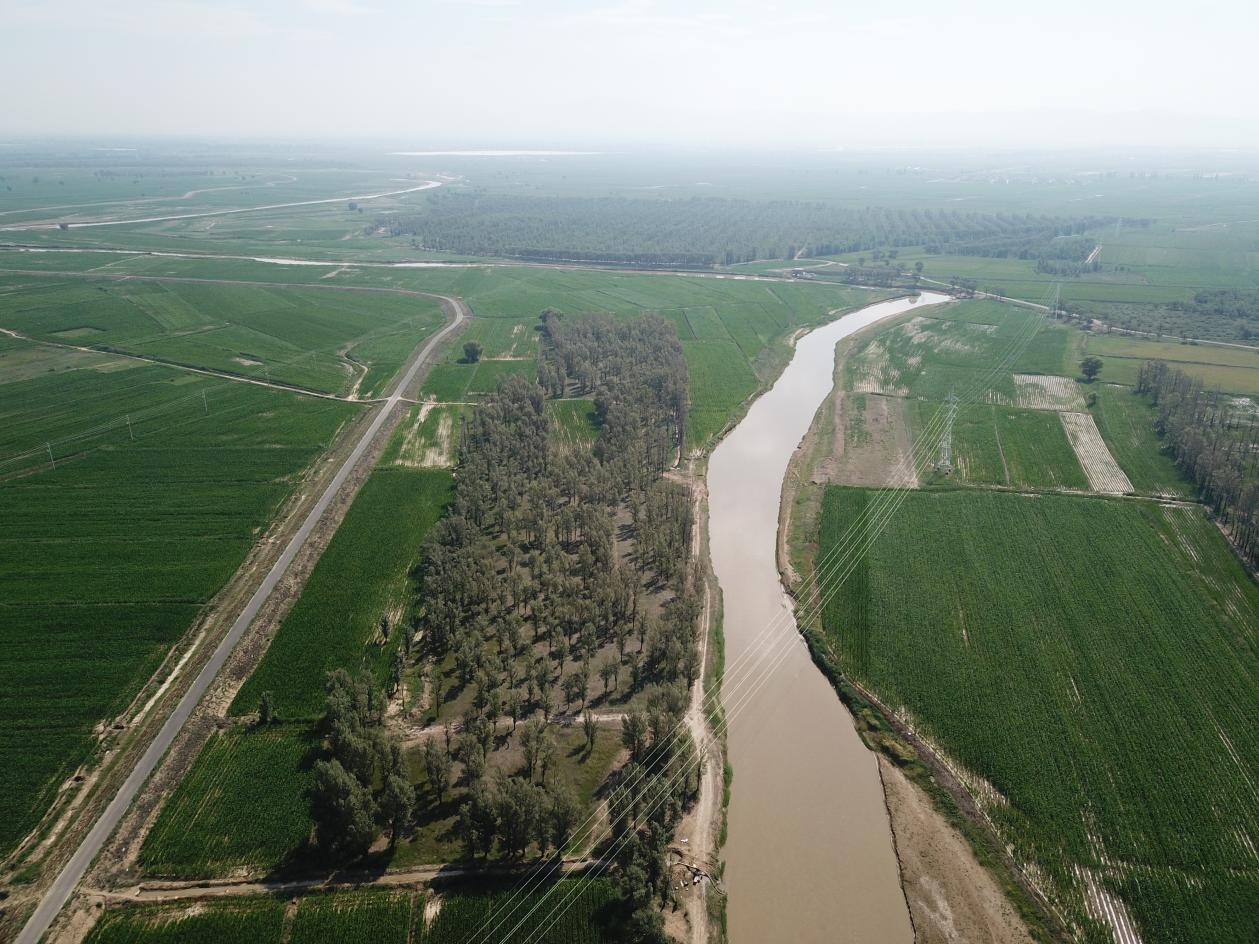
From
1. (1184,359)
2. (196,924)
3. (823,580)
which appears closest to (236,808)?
(196,924)

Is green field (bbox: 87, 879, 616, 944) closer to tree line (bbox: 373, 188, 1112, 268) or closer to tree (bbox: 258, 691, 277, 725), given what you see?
tree (bbox: 258, 691, 277, 725)

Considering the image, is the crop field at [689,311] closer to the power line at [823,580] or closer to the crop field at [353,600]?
the power line at [823,580]

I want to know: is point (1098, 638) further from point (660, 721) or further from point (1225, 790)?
point (660, 721)

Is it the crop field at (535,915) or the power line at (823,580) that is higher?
the crop field at (535,915)

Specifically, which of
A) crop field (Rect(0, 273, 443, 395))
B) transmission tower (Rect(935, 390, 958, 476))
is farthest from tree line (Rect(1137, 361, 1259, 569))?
crop field (Rect(0, 273, 443, 395))

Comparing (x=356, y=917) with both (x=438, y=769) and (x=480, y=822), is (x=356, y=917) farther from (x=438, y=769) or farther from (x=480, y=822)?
(x=438, y=769)

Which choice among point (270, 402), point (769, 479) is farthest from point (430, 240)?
point (769, 479)

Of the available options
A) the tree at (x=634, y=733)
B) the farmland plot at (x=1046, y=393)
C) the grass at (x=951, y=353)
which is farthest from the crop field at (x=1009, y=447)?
the tree at (x=634, y=733)
